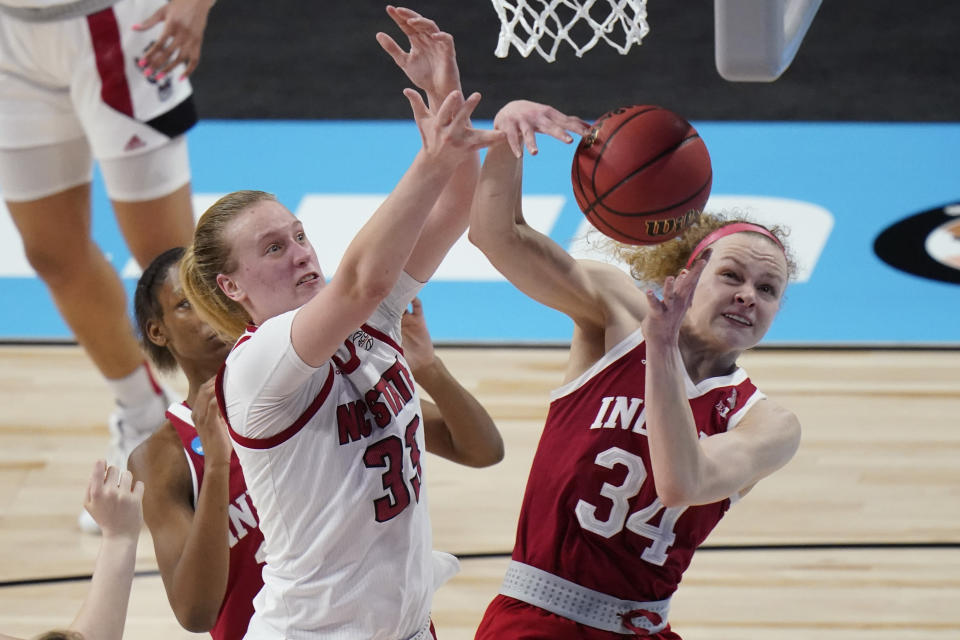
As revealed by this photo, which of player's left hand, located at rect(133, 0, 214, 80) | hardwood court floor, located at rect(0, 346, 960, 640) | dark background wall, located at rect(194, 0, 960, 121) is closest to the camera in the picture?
hardwood court floor, located at rect(0, 346, 960, 640)

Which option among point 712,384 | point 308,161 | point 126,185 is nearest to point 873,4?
point 308,161

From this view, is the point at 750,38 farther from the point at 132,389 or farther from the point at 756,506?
the point at 132,389

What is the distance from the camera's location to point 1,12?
504cm

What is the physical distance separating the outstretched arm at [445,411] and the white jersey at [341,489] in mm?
683

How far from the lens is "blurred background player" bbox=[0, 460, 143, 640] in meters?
3.01

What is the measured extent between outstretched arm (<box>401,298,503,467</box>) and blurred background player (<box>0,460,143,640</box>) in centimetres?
92

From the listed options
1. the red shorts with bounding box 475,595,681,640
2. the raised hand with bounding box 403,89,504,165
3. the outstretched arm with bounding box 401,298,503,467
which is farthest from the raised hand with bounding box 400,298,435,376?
the raised hand with bounding box 403,89,504,165

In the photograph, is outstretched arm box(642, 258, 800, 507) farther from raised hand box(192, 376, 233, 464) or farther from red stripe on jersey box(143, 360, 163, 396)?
red stripe on jersey box(143, 360, 163, 396)

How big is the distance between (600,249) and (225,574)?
4.12ft

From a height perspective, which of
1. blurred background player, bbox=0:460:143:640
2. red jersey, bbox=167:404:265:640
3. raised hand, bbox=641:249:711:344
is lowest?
red jersey, bbox=167:404:265:640

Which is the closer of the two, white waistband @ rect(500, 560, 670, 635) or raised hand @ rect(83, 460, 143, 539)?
raised hand @ rect(83, 460, 143, 539)

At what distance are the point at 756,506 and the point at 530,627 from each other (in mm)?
2096

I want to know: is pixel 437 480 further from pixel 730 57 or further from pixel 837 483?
pixel 730 57

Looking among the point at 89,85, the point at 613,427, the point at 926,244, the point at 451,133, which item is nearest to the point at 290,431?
the point at 451,133
